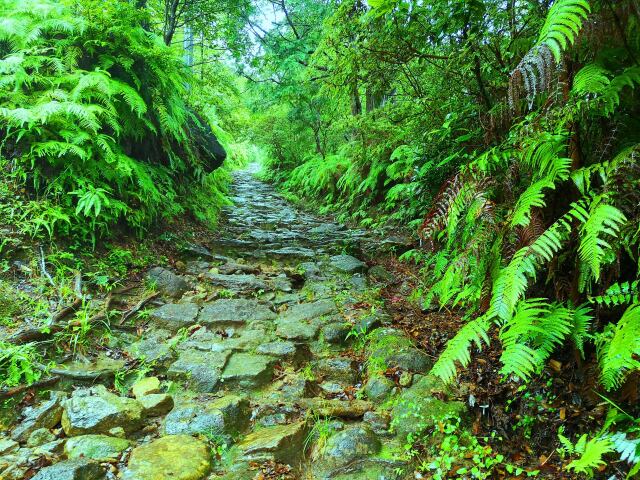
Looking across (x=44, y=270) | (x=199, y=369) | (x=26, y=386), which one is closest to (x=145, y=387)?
(x=199, y=369)

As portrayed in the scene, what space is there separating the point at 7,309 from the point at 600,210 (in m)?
4.34

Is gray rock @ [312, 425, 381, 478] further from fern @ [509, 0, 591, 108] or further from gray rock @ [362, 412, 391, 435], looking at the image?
fern @ [509, 0, 591, 108]

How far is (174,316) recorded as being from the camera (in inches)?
159

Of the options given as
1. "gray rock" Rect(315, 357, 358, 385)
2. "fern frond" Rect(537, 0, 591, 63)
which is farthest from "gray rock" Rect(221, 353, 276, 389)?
"fern frond" Rect(537, 0, 591, 63)

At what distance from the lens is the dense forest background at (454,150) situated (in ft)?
6.25

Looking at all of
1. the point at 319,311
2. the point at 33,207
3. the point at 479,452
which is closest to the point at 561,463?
the point at 479,452

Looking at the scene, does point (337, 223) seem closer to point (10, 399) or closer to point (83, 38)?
point (83, 38)

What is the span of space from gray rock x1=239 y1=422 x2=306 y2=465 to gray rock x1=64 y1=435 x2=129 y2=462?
2.38 feet

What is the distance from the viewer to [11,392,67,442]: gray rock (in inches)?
94.2

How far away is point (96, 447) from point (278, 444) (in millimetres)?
1077

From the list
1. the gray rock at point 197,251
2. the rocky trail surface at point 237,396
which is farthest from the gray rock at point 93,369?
the gray rock at point 197,251

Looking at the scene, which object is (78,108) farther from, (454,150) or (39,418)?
(454,150)

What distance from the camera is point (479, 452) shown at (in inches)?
86.0

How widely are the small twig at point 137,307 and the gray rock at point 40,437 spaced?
1.39 m
